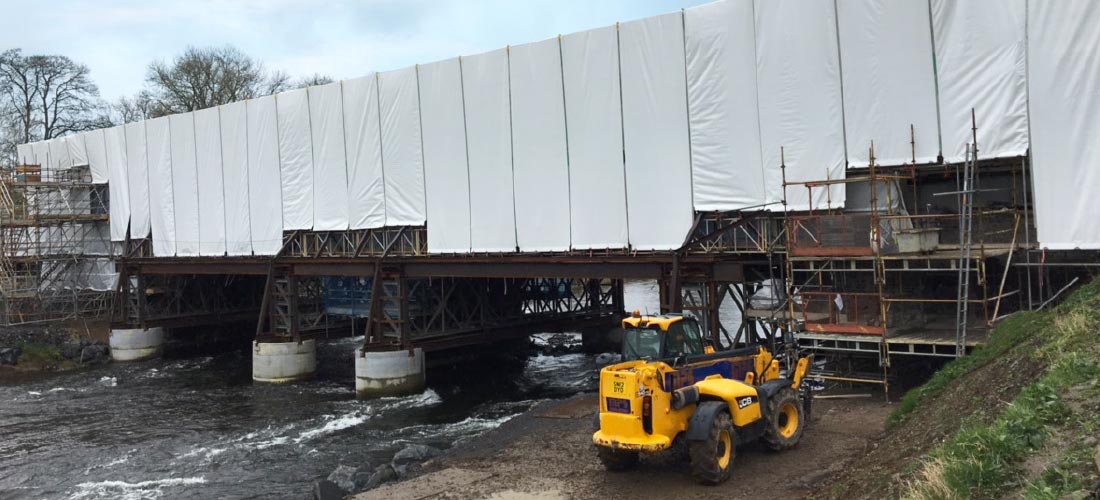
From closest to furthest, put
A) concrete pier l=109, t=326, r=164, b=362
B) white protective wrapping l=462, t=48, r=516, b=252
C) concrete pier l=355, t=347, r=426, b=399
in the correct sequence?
white protective wrapping l=462, t=48, r=516, b=252 < concrete pier l=355, t=347, r=426, b=399 < concrete pier l=109, t=326, r=164, b=362

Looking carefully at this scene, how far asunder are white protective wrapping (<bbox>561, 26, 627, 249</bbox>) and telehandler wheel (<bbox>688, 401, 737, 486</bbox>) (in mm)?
11431

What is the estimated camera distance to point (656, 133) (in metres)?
21.9

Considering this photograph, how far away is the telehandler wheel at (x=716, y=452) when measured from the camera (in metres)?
11.2

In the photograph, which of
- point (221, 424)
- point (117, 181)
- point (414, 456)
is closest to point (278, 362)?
point (221, 424)

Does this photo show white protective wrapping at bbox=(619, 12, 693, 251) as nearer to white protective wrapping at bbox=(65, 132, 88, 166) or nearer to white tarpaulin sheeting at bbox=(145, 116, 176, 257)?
white tarpaulin sheeting at bbox=(145, 116, 176, 257)

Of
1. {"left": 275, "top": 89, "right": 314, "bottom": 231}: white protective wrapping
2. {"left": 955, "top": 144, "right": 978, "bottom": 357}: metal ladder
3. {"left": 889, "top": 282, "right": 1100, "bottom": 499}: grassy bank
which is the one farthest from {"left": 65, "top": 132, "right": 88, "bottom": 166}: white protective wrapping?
{"left": 889, "top": 282, "right": 1100, "bottom": 499}: grassy bank

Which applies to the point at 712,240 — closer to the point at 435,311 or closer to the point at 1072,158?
the point at 1072,158

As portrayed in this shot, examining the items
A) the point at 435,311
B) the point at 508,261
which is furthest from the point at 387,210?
the point at 508,261

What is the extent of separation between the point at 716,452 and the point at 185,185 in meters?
34.5

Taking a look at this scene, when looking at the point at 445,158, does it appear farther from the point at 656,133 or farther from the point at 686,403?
the point at 686,403

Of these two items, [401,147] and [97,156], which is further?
[97,156]

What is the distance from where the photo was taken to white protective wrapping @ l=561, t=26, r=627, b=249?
22781mm

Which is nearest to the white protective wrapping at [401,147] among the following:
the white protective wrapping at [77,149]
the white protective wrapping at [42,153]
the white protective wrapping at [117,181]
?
the white protective wrapping at [117,181]

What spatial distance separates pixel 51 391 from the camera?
30719 millimetres
